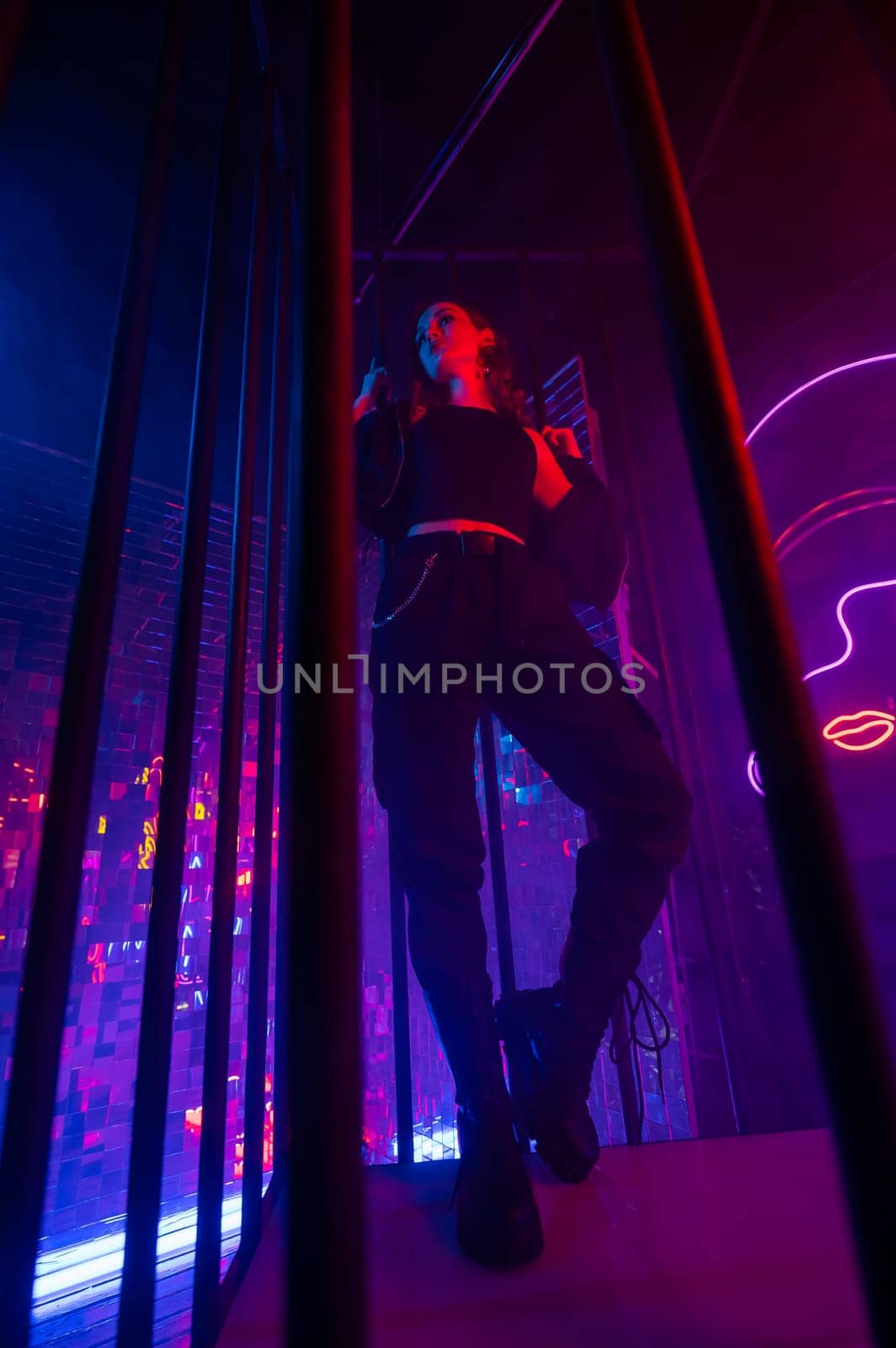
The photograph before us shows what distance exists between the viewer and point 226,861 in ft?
3.23

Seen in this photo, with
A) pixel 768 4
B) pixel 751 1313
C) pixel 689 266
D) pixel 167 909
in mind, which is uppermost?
pixel 768 4

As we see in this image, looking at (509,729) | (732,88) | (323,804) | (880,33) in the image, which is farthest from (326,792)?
(732,88)

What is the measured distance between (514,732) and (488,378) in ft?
3.50

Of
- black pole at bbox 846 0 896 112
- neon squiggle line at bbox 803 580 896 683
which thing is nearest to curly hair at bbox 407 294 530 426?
neon squiggle line at bbox 803 580 896 683

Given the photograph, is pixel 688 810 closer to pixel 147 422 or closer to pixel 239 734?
pixel 239 734

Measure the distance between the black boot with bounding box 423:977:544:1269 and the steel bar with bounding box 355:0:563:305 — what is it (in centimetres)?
212

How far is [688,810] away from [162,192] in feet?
4.21

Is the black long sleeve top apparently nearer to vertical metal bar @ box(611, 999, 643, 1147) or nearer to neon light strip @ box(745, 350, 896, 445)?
neon light strip @ box(745, 350, 896, 445)

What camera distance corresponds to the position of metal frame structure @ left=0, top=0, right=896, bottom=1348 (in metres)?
0.24

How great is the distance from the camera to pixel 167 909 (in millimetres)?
827

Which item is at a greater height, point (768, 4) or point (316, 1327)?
point (768, 4)

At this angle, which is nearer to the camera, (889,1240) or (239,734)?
(889,1240)

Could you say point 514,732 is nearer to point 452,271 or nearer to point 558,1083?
point 558,1083

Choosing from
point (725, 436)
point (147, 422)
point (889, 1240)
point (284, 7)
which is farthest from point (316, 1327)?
point (147, 422)
